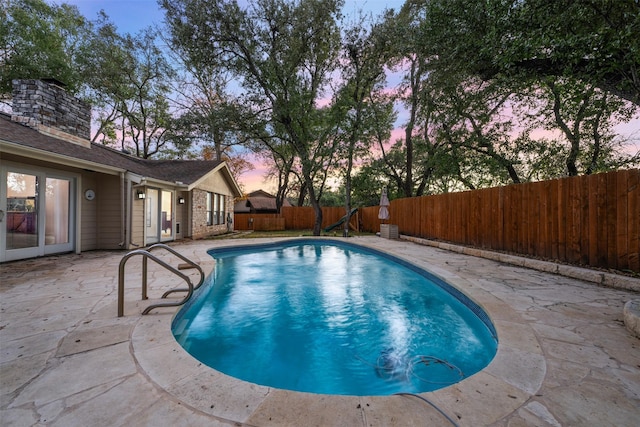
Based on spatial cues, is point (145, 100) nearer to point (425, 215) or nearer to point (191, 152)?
point (191, 152)

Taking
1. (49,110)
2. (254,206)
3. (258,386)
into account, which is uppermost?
(49,110)

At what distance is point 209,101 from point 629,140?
20.8 meters

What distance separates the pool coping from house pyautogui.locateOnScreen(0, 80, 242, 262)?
20.5 feet

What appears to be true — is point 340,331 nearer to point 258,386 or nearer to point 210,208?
point 258,386

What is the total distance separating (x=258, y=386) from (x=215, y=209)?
13535 mm

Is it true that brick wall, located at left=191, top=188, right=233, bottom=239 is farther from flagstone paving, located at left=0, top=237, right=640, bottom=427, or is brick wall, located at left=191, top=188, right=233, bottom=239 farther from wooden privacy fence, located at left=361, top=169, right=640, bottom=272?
wooden privacy fence, located at left=361, top=169, right=640, bottom=272

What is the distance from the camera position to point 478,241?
7539 mm

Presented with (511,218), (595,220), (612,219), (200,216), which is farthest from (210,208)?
(612,219)

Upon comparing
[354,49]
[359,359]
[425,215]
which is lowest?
[359,359]

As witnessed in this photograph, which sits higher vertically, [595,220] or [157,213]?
[157,213]

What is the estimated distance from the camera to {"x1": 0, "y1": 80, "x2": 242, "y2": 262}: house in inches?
230

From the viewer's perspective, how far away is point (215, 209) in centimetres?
1429

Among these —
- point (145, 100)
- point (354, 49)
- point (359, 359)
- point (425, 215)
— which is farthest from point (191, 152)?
point (359, 359)

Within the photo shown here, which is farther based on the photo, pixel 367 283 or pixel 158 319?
pixel 367 283
